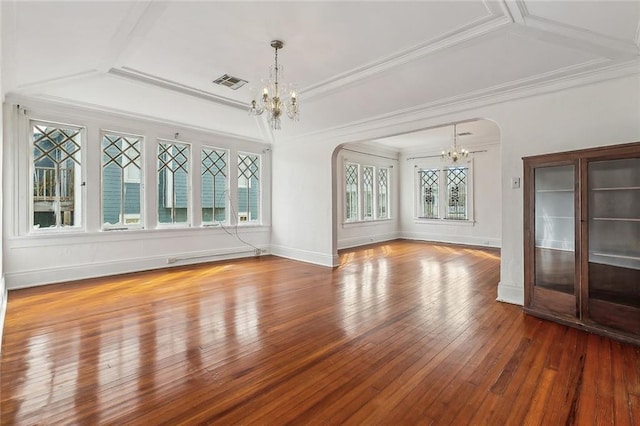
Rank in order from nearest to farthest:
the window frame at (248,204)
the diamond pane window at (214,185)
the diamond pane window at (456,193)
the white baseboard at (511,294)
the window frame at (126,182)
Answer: the white baseboard at (511,294) < the window frame at (126,182) < the diamond pane window at (214,185) < the window frame at (248,204) < the diamond pane window at (456,193)

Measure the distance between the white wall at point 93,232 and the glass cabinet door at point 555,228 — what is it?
565 cm

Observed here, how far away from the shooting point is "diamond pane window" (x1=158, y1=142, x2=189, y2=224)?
6043mm

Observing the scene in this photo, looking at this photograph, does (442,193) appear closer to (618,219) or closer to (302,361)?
(618,219)

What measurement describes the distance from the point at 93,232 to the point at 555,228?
6.68 metres

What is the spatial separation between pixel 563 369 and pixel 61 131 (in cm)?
709

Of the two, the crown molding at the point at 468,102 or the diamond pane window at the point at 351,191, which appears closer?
the crown molding at the point at 468,102

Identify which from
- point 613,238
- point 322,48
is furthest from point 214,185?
point 613,238

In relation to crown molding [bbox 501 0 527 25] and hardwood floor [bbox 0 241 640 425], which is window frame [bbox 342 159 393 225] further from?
crown molding [bbox 501 0 527 25]

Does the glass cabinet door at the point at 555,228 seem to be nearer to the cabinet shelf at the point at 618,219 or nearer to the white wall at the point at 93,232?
the cabinet shelf at the point at 618,219

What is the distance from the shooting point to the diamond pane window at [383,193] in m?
10.0

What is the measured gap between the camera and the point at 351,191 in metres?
9.22

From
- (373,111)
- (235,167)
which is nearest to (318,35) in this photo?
(373,111)

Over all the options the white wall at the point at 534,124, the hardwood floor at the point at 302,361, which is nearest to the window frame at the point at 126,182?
the hardwood floor at the point at 302,361

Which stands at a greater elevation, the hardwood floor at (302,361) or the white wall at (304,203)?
the white wall at (304,203)
